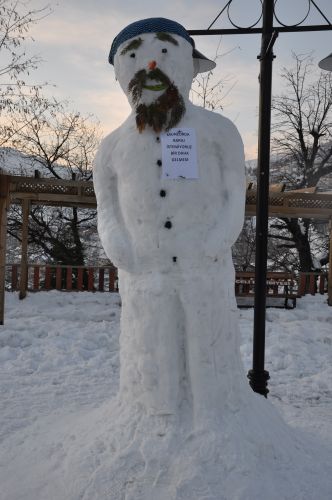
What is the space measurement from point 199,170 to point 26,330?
191 inches

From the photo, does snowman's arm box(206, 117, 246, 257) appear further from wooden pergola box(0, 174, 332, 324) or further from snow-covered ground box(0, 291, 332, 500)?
wooden pergola box(0, 174, 332, 324)

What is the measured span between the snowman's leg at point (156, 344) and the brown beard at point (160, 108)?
0.91 meters

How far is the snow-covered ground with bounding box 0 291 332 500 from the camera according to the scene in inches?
128

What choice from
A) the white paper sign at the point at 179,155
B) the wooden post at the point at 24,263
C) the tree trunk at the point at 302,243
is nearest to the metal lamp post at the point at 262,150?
the white paper sign at the point at 179,155

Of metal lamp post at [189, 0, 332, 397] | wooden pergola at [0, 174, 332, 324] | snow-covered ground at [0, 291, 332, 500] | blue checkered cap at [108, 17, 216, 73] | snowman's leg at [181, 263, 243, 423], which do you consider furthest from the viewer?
wooden pergola at [0, 174, 332, 324]

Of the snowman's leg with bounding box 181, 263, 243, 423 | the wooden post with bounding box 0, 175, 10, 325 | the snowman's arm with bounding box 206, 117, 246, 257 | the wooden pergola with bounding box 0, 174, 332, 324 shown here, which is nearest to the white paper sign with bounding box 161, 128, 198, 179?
the snowman's arm with bounding box 206, 117, 246, 257

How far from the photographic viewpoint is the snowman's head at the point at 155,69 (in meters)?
2.67

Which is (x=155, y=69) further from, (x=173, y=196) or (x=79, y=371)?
Result: (x=79, y=371)

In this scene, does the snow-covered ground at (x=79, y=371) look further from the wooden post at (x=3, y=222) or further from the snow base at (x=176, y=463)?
the wooden post at (x=3, y=222)

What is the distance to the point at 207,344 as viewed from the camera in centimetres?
263

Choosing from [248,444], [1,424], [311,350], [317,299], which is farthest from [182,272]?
[317,299]

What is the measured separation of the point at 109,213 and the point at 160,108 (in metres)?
0.71

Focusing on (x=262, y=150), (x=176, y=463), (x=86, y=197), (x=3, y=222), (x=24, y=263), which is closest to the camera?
(x=176, y=463)

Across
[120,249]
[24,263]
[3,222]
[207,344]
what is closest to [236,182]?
[120,249]
